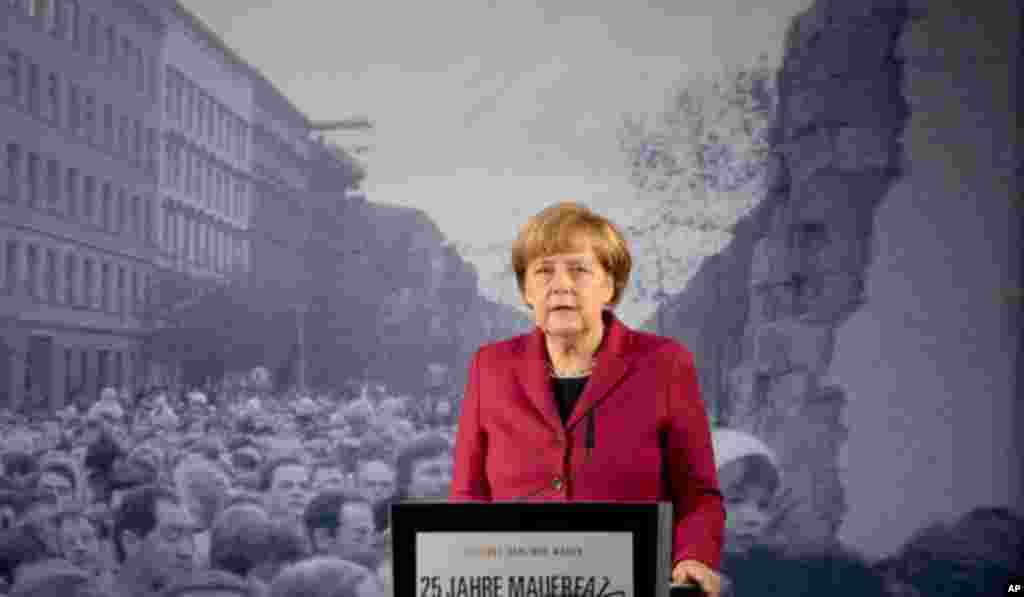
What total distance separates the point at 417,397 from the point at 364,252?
2.43 ft

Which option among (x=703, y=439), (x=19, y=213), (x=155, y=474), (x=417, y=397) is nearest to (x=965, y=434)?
(x=417, y=397)

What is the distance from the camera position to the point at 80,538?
4883 millimetres

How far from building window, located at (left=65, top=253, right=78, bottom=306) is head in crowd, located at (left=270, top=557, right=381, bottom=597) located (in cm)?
160

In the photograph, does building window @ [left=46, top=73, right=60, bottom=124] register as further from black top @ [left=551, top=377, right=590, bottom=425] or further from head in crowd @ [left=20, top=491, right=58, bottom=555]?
black top @ [left=551, top=377, right=590, bottom=425]

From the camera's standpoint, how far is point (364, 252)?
17.8ft

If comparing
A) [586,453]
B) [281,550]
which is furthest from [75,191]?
[586,453]

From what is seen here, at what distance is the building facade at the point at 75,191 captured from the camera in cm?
507

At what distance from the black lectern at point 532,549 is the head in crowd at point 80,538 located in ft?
14.0

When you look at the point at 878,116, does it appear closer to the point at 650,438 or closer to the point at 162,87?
the point at 162,87

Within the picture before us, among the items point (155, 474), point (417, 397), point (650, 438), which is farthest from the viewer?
point (417, 397)

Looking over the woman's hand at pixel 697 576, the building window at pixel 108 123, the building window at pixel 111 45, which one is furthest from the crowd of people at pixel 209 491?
the woman's hand at pixel 697 576

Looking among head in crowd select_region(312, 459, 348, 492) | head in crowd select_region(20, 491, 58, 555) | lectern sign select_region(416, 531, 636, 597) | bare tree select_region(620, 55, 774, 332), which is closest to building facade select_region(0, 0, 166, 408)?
head in crowd select_region(20, 491, 58, 555)

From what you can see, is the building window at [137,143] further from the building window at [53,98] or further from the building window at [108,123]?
the building window at [53,98]

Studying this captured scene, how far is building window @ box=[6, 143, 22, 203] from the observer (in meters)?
5.06
